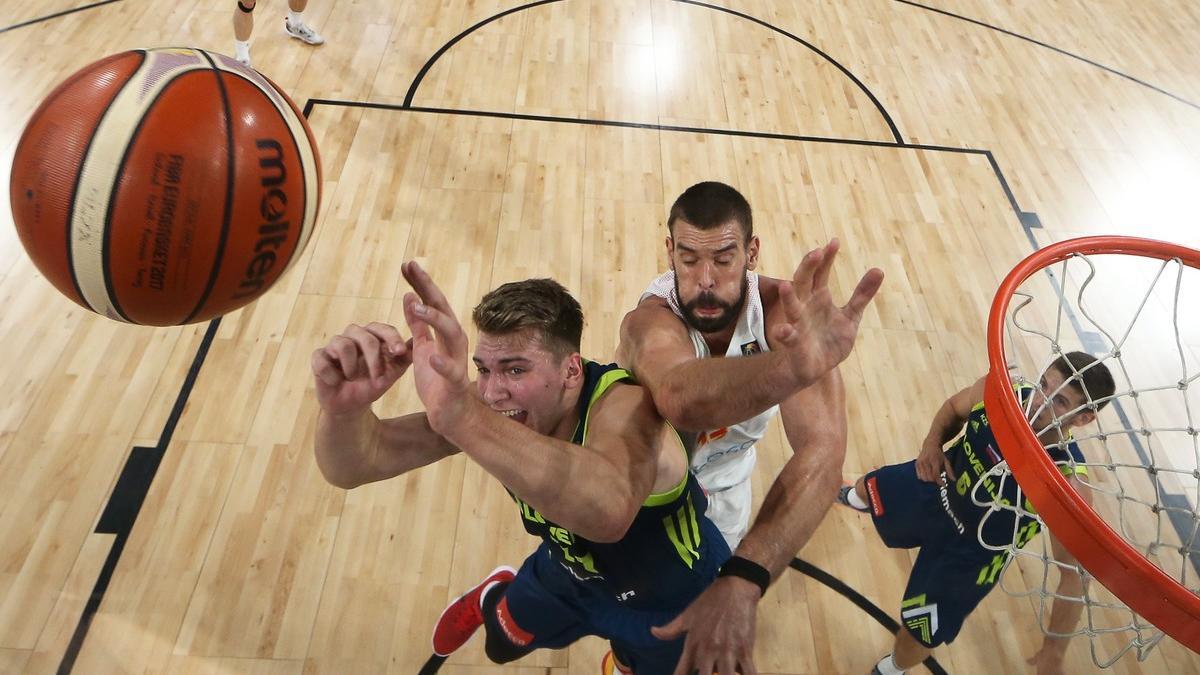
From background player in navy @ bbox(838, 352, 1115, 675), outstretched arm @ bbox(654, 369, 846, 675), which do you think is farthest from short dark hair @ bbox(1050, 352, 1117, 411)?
outstretched arm @ bbox(654, 369, 846, 675)

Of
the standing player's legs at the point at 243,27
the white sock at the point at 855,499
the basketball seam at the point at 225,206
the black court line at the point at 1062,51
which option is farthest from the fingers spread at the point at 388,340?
the black court line at the point at 1062,51

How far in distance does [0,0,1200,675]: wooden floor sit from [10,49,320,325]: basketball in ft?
4.59

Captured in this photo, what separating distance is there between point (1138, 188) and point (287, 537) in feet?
17.1

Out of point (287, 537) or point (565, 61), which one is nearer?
point (287, 537)

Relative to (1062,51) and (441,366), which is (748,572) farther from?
(1062,51)

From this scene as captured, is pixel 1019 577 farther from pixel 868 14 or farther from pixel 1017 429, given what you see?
pixel 868 14

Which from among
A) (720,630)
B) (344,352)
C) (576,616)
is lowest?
(576,616)

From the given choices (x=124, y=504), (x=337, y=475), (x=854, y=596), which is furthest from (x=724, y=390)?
(x=124, y=504)

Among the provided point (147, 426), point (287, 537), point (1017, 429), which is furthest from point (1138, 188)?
point (147, 426)

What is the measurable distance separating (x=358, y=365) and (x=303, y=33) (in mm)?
4763

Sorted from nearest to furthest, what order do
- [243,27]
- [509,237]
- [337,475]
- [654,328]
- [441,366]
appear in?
[441,366] → [337,475] → [654,328] → [509,237] → [243,27]

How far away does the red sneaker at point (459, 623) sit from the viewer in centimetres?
282

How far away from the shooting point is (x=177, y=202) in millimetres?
1858

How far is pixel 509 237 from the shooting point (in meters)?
4.45
